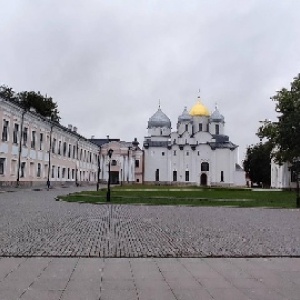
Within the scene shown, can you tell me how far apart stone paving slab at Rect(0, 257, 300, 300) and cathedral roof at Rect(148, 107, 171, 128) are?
9515cm

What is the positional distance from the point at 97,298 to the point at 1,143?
3853 centimetres

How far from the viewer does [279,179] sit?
77.4 meters

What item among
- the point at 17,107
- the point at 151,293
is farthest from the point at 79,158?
the point at 151,293

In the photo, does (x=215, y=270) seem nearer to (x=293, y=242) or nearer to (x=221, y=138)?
(x=293, y=242)

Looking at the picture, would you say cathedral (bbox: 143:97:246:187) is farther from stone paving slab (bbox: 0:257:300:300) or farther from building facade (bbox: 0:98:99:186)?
stone paving slab (bbox: 0:257:300:300)

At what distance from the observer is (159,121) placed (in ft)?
341

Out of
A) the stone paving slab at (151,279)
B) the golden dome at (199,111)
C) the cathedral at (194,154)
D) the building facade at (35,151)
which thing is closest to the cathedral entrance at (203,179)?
the cathedral at (194,154)

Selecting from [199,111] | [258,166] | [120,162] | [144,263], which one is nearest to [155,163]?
[120,162]

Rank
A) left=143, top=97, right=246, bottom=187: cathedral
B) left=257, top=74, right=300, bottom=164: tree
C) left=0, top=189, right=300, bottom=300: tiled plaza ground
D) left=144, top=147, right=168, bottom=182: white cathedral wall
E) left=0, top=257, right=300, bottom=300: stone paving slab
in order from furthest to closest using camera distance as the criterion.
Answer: left=144, top=147, right=168, bottom=182: white cathedral wall → left=143, top=97, right=246, bottom=187: cathedral → left=257, top=74, right=300, bottom=164: tree → left=0, top=189, right=300, bottom=300: tiled plaza ground → left=0, top=257, right=300, bottom=300: stone paving slab

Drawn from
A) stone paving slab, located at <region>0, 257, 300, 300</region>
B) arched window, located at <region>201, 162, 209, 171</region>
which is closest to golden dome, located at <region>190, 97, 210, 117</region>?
arched window, located at <region>201, 162, 209, 171</region>

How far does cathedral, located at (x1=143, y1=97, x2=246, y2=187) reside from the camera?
96.2m

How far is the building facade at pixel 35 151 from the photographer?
1694 inches

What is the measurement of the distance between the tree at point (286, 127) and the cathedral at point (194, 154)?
4062 centimetres

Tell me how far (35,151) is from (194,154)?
170 feet
